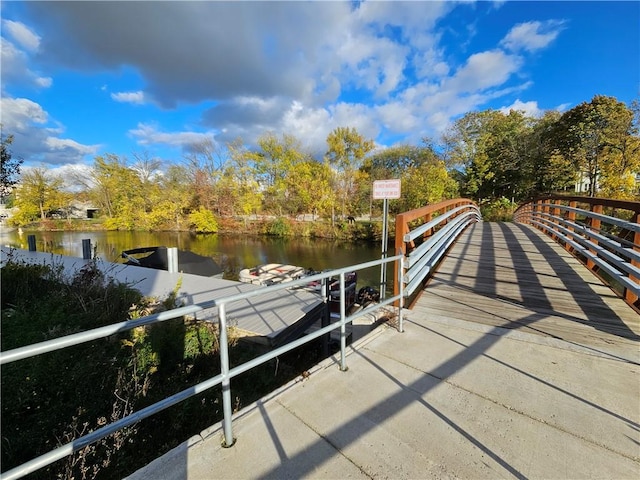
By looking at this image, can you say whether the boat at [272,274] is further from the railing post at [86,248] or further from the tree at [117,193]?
the tree at [117,193]

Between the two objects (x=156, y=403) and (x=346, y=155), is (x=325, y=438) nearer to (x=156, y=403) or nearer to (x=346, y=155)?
(x=156, y=403)

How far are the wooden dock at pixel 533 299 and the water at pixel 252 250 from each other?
7474 mm

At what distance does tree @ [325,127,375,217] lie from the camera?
87.9 ft

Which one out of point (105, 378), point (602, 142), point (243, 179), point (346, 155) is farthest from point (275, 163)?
point (105, 378)

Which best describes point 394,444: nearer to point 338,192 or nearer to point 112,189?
point 338,192

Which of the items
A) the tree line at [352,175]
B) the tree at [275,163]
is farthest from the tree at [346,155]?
the tree at [275,163]

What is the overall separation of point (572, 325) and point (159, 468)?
A: 12.6 feet

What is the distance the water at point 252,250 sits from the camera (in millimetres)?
17922

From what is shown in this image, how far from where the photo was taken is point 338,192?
28.4 metres

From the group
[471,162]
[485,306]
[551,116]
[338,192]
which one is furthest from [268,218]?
[485,306]

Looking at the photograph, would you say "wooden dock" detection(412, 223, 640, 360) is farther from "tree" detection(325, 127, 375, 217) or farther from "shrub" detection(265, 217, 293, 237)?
"shrub" detection(265, 217, 293, 237)

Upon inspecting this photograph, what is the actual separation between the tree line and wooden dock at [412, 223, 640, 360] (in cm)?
1597

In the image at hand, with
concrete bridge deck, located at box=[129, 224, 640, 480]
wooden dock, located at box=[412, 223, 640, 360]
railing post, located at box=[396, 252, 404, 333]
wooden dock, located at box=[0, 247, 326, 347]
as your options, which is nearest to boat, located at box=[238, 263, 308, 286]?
wooden dock, located at box=[0, 247, 326, 347]

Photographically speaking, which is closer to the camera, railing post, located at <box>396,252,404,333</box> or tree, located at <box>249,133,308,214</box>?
railing post, located at <box>396,252,404,333</box>
